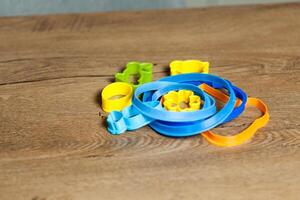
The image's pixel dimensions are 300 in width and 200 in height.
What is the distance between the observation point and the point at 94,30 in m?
0.75

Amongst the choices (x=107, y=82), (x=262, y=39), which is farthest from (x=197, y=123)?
(x=262, y=39)

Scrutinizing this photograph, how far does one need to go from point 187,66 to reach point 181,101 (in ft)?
0.28

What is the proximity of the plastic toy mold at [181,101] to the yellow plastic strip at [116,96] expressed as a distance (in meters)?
0.05

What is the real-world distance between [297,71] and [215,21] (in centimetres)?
20

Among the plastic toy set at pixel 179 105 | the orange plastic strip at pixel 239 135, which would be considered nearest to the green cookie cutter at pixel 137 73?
the plastic toy set at pixel 179 105

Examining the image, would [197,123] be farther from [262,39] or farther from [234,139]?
[262,39]

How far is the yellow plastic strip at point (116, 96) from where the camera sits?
0.53m

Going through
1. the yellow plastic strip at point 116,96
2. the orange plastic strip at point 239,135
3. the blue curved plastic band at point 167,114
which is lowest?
the orange plastic strip at point 239,135

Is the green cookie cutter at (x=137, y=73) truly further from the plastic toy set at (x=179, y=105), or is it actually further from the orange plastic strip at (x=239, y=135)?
the orange plastic strip at (x=239, y=135)

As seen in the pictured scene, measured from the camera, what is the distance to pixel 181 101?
54 centimetres

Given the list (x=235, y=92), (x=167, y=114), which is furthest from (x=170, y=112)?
(x=235, y=92)

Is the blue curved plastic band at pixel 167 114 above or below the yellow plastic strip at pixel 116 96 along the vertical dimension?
below

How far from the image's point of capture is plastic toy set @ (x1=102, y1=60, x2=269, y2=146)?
1.60 feet

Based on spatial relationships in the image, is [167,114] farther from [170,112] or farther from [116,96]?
[116,96]
